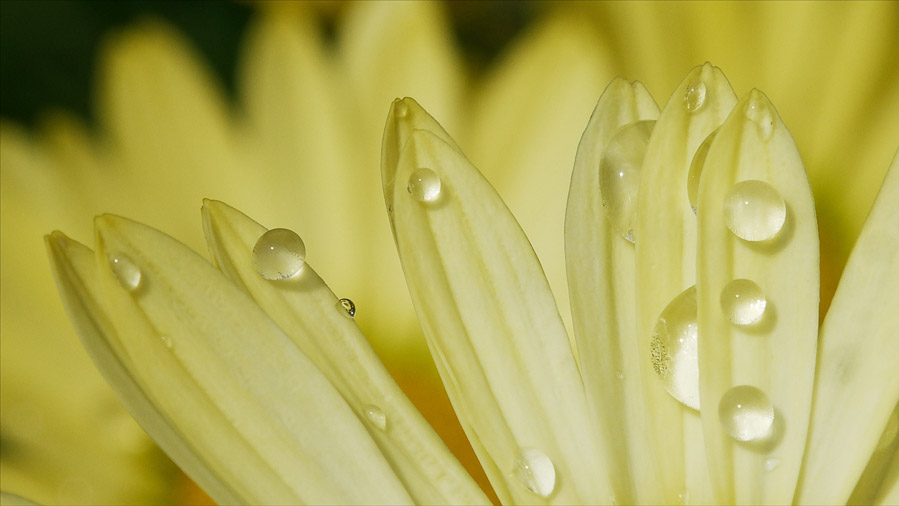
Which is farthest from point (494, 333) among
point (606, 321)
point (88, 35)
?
point (88, 35)

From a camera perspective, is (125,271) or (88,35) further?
(88,35)

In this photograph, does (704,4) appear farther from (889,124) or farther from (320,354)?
(320,354)

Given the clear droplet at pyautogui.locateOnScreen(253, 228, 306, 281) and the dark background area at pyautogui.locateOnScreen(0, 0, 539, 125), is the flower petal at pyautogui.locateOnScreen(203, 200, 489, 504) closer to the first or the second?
the clear droplet at pyautogui.locateOnScreen(253, 228, 306, 281)

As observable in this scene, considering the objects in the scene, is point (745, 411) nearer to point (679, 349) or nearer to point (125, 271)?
point (679, 349)

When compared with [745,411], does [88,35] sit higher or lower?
higher

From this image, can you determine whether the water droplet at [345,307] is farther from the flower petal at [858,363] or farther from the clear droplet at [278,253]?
the flower petal at [858,363]

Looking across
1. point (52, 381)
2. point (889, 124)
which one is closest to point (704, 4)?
point (889, 124)
